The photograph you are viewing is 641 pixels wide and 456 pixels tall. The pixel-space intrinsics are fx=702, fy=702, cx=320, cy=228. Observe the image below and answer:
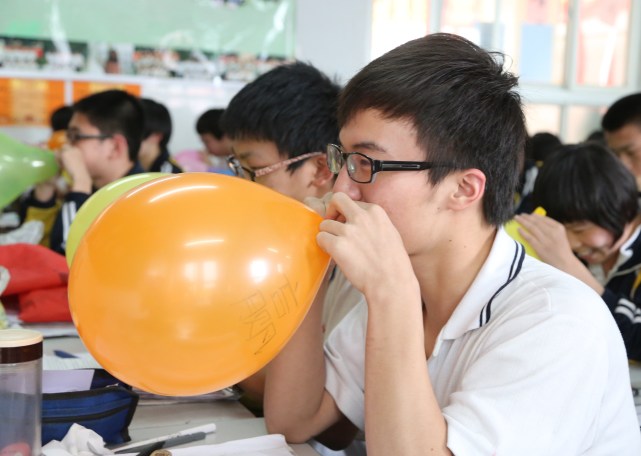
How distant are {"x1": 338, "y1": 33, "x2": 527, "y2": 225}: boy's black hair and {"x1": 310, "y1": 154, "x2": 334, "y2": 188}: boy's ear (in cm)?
47

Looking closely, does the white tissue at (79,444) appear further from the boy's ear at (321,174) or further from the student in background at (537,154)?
the student in background at (537,154)

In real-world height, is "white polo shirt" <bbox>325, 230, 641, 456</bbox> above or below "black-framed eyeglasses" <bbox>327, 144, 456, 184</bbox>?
below

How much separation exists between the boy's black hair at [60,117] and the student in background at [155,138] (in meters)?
0.40

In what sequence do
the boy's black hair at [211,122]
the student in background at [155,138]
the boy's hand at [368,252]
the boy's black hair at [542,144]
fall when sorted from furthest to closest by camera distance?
the boy's black hair at [211,122], the boy's black hair at [542,144], the student in background at [155,138], the boy's hand at [368,252]

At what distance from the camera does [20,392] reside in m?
1.00

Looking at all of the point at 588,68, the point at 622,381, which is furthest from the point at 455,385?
the point at 588,68

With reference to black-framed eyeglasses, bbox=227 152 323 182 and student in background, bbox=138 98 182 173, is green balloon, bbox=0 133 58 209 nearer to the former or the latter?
black-framed eyeglasses, bbox=227 152 323 182

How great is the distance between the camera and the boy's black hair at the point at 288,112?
1669 millimetres

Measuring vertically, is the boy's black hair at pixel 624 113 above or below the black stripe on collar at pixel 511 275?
above

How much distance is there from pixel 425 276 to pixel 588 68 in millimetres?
5212

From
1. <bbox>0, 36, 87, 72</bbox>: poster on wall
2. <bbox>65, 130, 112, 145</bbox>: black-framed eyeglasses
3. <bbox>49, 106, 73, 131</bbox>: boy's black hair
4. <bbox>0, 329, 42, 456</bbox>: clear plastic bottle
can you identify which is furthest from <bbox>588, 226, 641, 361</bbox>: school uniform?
<bbox>0, 36, 87, 72</bbox>: poster on wall

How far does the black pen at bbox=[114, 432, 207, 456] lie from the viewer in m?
1.09

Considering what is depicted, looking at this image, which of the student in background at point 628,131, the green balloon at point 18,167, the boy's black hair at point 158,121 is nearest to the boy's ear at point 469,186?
the green balloon at point 18,167

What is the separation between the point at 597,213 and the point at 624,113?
0.94 metres
